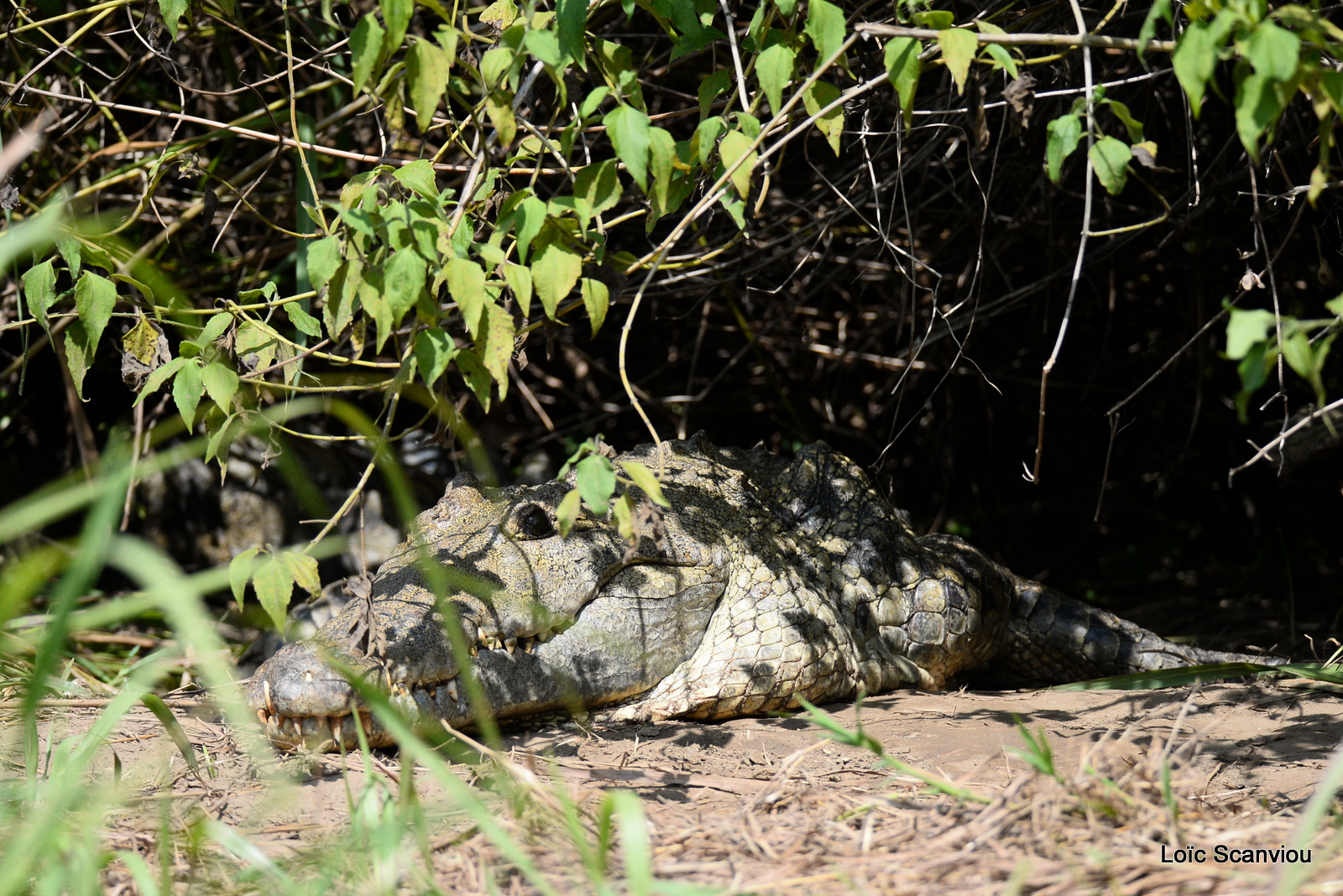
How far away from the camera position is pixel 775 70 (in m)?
1.96

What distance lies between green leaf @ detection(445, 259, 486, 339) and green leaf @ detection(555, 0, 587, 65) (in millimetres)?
420

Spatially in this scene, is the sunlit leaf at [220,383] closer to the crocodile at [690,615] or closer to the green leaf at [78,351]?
the green leaf at [78,351]

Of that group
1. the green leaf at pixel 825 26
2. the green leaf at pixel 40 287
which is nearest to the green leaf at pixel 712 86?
the green leaf at pixel 825 26

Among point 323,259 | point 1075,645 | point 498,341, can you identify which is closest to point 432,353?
point 498,341

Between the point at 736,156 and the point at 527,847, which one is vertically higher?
the point at 736,156

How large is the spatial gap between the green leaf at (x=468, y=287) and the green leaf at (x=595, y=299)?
217mm

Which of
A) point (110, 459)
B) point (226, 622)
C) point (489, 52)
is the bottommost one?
point (226, 622)

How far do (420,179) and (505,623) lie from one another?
1107 millimetres

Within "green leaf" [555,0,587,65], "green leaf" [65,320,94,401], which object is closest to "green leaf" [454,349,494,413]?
"green leaf" [555,0,587,65]

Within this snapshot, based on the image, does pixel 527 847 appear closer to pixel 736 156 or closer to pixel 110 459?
pixel 110 459

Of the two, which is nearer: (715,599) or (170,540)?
(715,599)

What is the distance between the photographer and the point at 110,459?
1807 mm

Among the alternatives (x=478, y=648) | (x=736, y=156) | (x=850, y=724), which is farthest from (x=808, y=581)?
(x=736, y=156)

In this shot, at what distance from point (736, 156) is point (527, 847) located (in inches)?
50.7
